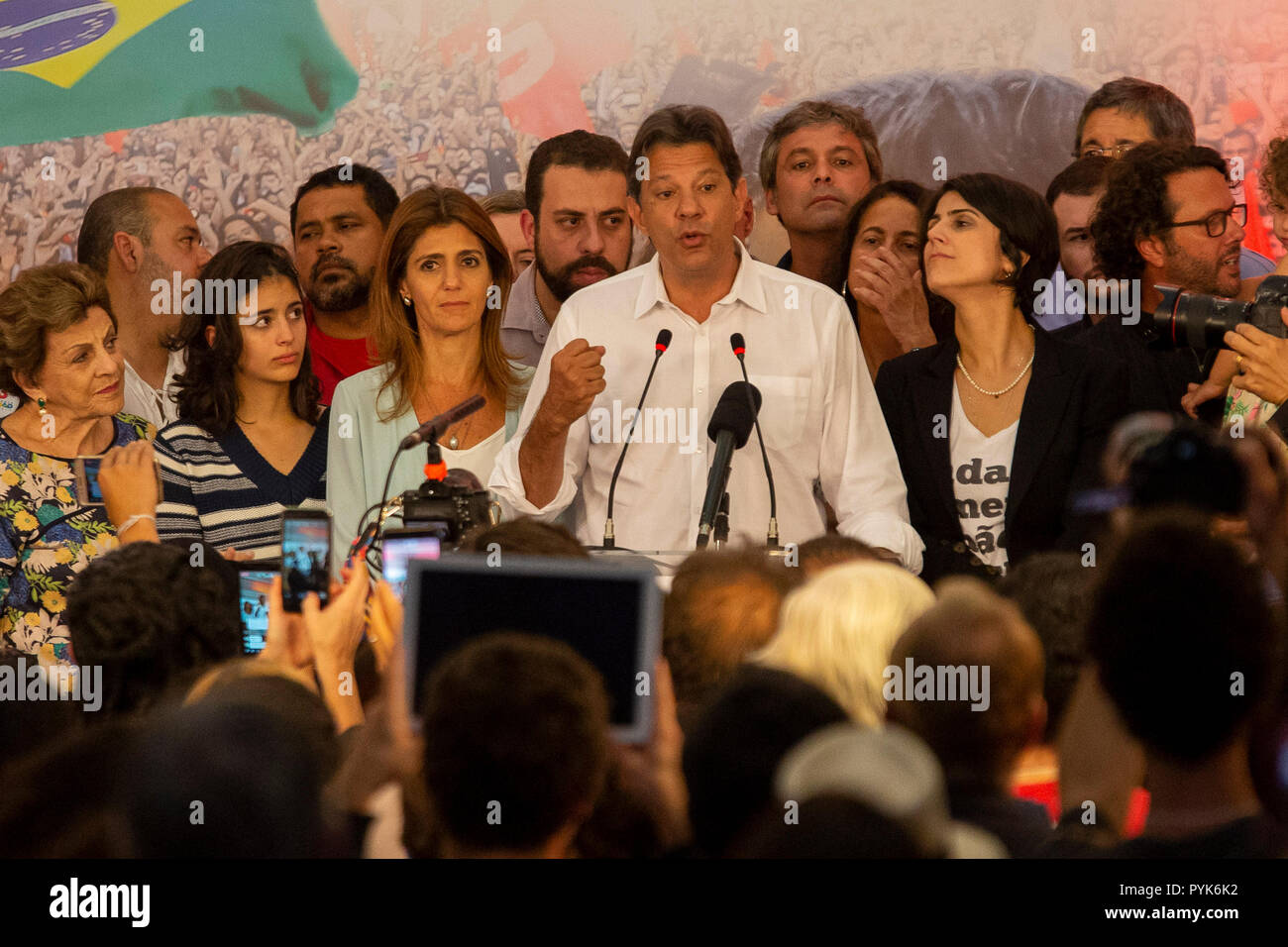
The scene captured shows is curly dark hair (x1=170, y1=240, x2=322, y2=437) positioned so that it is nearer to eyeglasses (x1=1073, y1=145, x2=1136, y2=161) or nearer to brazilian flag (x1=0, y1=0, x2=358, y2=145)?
brazilian flag (x1=0, y1=0, x2=358, y2=145)

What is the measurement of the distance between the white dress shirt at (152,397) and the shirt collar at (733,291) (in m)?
1.56

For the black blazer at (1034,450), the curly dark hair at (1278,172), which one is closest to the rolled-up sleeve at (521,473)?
the black blazer at (1034,450)

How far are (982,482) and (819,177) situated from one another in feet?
4.00

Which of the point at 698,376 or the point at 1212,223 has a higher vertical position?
the point at 1212,223

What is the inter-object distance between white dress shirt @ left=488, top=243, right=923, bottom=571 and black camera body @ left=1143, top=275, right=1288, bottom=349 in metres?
0.72

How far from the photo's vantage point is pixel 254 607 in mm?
2887

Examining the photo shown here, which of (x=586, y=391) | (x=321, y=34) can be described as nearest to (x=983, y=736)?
(x=586, y=391)

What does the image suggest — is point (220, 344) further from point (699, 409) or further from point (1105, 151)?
point (1105, 151)

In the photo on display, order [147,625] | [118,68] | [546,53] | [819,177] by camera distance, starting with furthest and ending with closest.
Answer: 1. [118,68]
2. [546,53]
3. [819,177]
4. [147,625]

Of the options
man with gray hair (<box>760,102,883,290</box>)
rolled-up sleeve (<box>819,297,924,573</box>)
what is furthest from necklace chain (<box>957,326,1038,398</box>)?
man with gray hair (<box>760,102,883,290</box>)

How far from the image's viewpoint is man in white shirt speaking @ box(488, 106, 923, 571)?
3891 mm

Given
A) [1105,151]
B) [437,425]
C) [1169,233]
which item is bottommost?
[437,425]

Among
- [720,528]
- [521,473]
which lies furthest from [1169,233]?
[521,473]

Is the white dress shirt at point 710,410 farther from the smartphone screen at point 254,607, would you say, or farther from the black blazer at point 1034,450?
the smartphone screen at point 254,607
